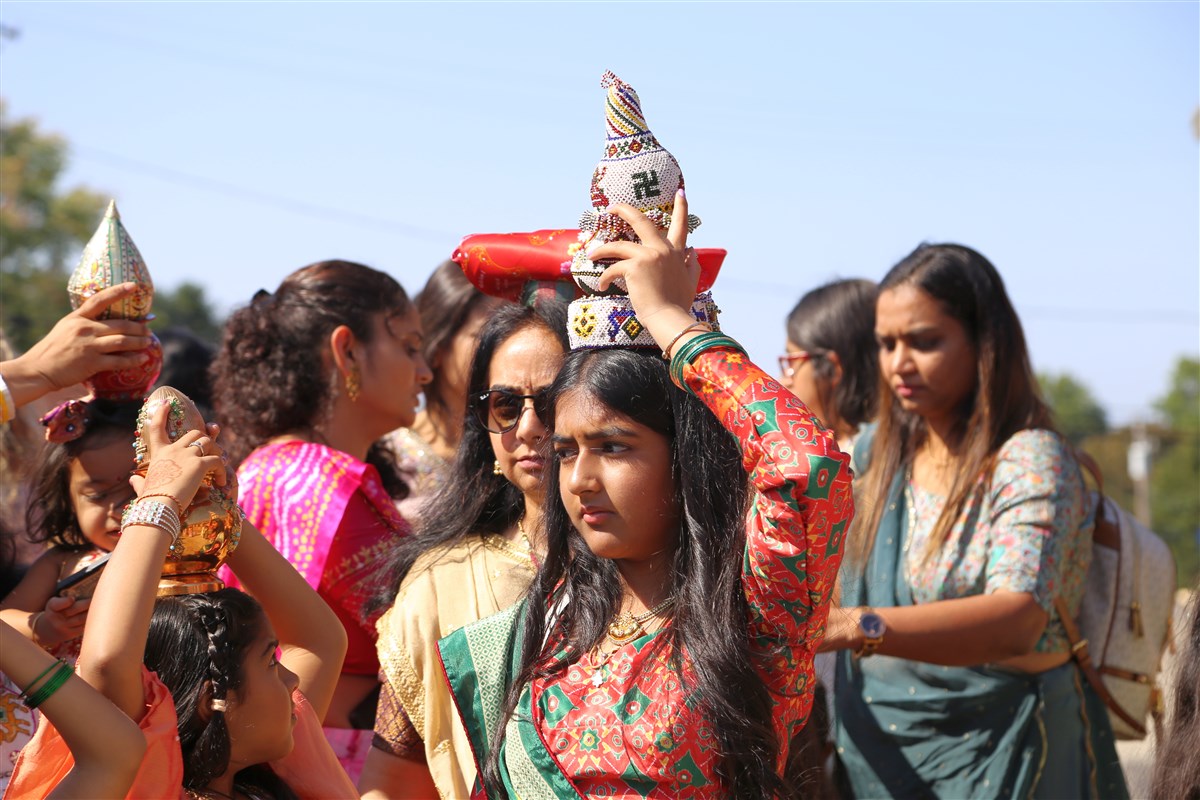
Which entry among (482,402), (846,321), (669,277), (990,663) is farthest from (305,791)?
(846,321)

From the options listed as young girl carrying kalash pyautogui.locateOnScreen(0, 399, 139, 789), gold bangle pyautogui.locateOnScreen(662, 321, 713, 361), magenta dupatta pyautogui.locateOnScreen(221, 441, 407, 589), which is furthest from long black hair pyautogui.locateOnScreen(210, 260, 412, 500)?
gold bangle pyautogui.locateOnScreen(662, 321, 713, 361)

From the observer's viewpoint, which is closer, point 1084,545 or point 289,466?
point 289,466

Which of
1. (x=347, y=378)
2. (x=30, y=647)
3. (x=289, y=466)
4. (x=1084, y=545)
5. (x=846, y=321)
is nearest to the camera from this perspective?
(x=30, y=647)

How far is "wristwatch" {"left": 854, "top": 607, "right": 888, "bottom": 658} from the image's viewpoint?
349cm

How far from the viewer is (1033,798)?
375cm

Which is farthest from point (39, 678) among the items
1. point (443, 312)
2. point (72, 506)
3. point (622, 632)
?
Answer: point (443, 312)

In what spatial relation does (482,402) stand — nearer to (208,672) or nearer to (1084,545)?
(208,672)

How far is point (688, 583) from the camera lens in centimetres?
220

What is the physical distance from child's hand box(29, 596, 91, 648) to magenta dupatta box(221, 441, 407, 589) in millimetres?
649

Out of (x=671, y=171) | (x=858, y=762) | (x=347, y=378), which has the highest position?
(x=671, y=171)

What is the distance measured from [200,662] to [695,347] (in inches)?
38.3

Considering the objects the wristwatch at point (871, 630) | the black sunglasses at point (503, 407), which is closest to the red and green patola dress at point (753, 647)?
the black sunglasses at point (503, 407)

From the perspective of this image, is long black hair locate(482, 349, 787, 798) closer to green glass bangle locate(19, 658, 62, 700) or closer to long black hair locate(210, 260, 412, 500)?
green glass bangle locate(19, 658, 62, 700)

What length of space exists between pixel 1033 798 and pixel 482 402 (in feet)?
6.66
